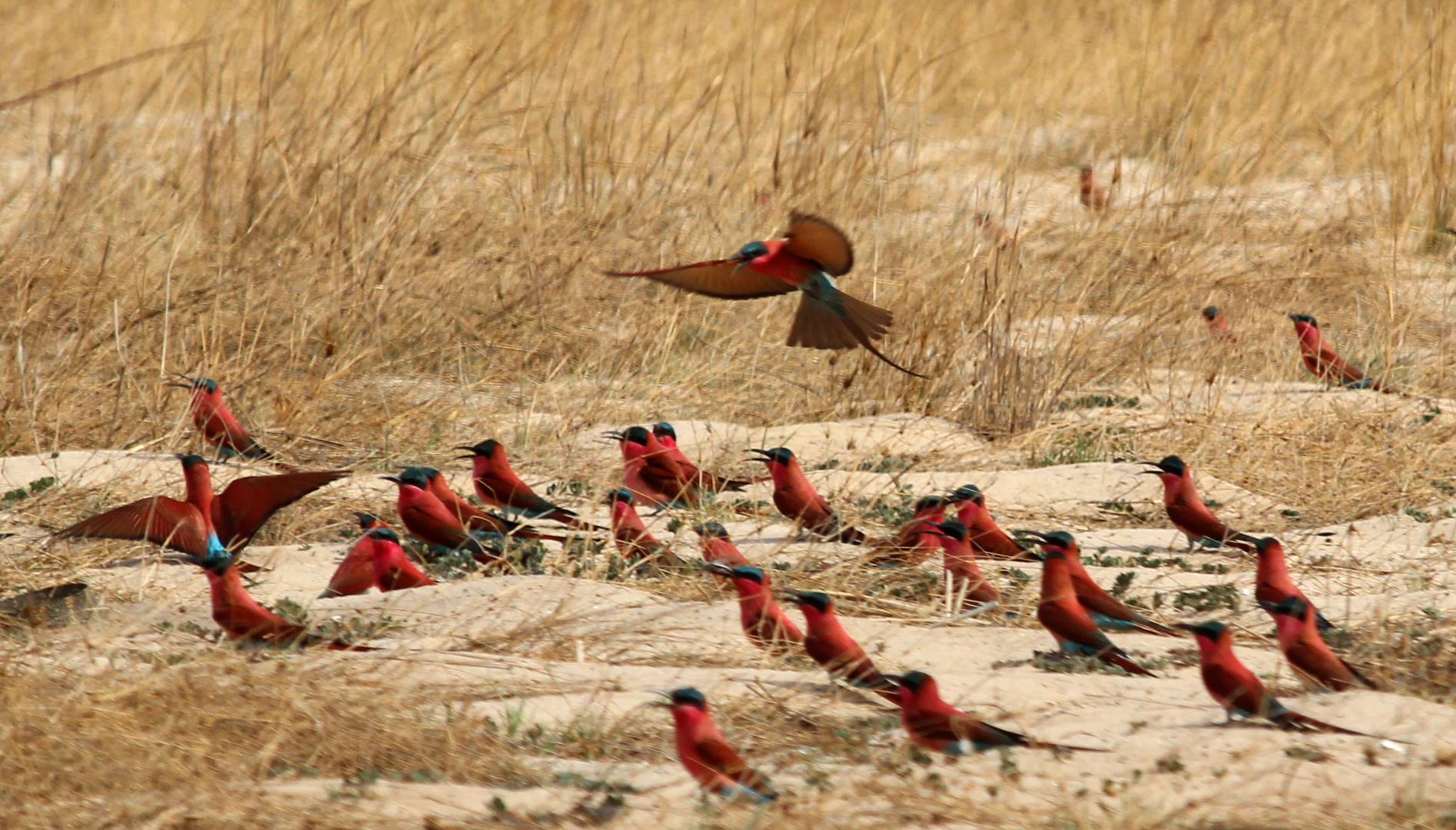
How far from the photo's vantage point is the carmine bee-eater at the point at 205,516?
4.26 m

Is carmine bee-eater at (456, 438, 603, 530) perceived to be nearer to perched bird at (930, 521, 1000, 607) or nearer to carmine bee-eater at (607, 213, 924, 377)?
carmine bee-eater at (607, 213, 924, 377)

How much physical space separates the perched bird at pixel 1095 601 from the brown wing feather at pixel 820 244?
99cm

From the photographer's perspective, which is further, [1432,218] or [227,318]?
[1432,218]

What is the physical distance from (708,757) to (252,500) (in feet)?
6.77

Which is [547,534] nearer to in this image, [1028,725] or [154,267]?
[1028,725]

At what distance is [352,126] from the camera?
6.79 metres

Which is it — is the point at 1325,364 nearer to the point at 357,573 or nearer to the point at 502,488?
the point at 502,488

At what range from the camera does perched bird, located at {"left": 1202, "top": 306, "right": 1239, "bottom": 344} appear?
23.7 ft

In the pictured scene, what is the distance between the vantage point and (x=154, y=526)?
4.33 metres

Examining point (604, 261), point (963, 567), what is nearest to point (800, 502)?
point (963, 567)

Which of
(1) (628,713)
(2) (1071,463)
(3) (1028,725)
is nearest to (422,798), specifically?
(1) (628,713)

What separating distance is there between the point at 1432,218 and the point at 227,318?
21.6 feet

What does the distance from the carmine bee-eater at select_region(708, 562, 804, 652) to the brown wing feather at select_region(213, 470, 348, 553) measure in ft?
4.17

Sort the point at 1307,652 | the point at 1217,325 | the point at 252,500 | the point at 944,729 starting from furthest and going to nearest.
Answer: the point at 1217,325, the point at 252,500, the point at 1307,652, the point at 944,729
